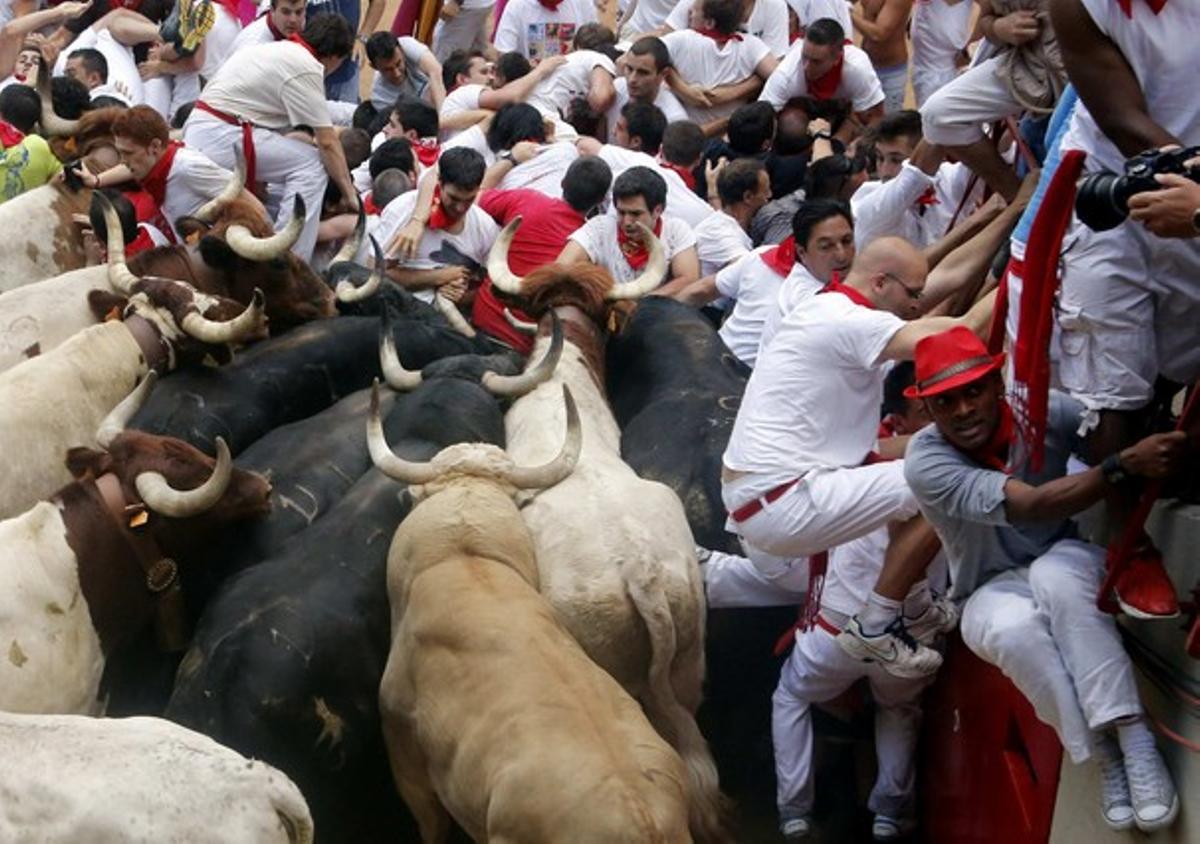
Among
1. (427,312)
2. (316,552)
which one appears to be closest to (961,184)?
(427,312)

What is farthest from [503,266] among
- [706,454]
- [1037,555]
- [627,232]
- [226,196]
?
[1037,555]

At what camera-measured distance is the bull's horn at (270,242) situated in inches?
396

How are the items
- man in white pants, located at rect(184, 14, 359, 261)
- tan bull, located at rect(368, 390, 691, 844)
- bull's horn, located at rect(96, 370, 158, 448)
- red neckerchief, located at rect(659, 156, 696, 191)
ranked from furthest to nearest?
red neckerchief, located at rect(659, 156, 696, 191)
man in white pants, located at rect(184, 14, 359, 261)
bull's horn, located at rect(96, 370, 158, 448)
tan bull, located at rect(368, 390, 691, 844)

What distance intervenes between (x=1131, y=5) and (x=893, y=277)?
1.93 metres

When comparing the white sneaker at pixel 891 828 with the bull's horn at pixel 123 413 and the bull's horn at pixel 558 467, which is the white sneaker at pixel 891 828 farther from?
the bull's horn at pixel 123 413

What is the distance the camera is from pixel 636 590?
7414mm

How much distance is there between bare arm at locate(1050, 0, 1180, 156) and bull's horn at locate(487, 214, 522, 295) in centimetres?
463

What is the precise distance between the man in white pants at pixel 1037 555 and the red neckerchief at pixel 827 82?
681cm

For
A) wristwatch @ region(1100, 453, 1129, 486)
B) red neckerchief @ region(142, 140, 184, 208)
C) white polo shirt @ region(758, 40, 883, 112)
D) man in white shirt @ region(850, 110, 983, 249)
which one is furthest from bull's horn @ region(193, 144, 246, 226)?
wristwatch @ region(1100, 453, 1129, 486)

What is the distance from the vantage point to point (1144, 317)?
600 cm

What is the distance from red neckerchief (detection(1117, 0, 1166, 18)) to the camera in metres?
5.74

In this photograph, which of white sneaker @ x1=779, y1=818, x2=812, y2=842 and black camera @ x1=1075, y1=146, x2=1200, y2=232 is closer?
black camera @ x1=1075, y1=146, x2=1200, y2=232

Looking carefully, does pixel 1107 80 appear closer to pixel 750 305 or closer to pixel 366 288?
pixel 750 305

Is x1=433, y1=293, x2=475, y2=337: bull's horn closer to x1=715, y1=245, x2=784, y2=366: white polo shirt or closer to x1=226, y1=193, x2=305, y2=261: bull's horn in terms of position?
x1=226, y1=193, x2=305, y2=261: bull's horn
